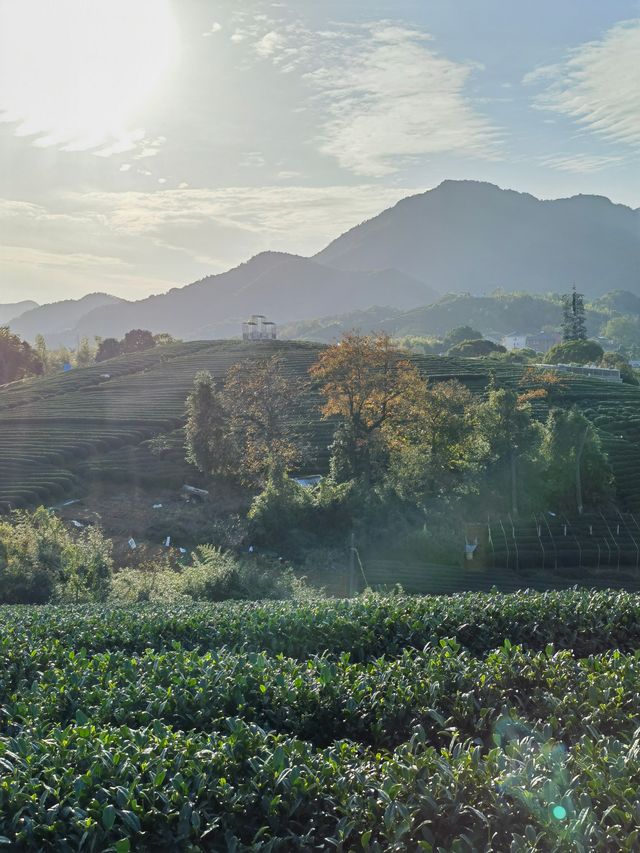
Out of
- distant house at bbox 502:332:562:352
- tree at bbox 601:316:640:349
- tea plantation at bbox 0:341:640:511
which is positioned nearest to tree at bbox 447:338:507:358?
tea plantation at bbox 0:341:640:511

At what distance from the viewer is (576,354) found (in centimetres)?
9094

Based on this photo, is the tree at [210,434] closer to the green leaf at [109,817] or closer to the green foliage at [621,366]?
the green leaf at [109,817]

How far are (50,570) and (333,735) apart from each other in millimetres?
15851

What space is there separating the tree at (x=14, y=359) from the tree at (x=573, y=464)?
262 feet

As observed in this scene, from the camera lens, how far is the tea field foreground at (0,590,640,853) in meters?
4.14

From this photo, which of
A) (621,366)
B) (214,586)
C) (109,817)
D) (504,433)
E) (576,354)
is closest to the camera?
(109,817)

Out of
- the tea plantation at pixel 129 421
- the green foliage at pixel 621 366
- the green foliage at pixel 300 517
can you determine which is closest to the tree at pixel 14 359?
the tea plantation at pixel 129 421

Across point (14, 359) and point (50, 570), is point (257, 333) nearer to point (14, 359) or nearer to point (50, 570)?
point (14, 359)

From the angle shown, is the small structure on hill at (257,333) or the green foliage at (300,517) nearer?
the green foliage at (300,517)

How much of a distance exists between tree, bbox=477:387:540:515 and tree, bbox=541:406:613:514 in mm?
999

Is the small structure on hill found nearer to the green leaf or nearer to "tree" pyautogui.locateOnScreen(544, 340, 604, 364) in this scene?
"tree" pyautogui.locateOnScreen(544, 340, 604, 364)

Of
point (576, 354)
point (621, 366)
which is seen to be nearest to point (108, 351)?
point (576, 354)

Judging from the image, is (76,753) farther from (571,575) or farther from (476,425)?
(476,425)

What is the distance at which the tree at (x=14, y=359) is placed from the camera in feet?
293
